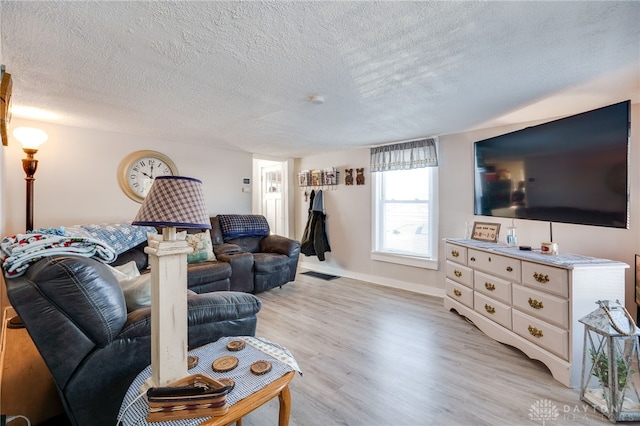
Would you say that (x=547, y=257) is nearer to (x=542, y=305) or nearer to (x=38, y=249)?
(x=542, y=305)

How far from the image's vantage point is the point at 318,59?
1.67m

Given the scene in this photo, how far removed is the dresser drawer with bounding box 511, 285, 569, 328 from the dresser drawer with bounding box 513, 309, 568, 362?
0.04 metres

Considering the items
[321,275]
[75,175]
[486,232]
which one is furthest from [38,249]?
[321,275]

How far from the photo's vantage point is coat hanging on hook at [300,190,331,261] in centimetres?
478

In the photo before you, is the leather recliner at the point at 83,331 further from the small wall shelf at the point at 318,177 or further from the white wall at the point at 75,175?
the small wall shelf at the point at 318,177

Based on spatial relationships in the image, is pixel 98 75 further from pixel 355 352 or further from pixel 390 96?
pixel 355 352

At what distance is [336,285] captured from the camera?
4.18 m

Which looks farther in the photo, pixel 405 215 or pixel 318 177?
pixel 318 177

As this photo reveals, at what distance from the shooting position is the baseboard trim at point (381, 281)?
12.2 ft

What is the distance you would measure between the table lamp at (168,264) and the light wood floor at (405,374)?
2.67 ft

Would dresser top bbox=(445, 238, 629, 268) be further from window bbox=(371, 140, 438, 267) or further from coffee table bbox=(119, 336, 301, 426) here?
coffee table bbox=(119, 336, 301, 426)

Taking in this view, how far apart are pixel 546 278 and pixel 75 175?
4587 millimetres

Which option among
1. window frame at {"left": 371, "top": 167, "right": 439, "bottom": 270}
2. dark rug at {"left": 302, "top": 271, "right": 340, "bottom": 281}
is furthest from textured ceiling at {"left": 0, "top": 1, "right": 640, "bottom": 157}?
dark rug at {"left": 302, "top": 271, "right": 340, "bottom": 281}

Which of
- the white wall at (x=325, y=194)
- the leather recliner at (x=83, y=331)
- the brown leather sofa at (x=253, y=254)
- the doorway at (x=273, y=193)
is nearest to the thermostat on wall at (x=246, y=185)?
the white wall at (x=325, y=194)
